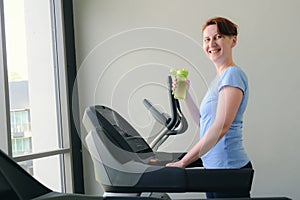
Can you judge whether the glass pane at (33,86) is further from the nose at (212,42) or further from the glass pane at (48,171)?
the nose at (212,42)

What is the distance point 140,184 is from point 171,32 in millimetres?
1882

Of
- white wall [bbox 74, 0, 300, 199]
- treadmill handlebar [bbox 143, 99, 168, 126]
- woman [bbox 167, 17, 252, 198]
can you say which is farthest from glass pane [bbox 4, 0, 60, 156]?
woman [bbox 167, 17, 252, 198]

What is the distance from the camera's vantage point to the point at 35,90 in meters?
3.65

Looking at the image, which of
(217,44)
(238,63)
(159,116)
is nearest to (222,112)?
(217,44)

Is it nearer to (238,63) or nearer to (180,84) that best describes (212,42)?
(180,84)

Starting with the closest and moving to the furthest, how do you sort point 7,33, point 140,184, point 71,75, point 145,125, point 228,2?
point 140,184, point 145,125, point 7,33, point 228,2, point 71,75

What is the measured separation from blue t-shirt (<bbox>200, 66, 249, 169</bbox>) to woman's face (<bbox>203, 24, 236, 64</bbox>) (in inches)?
4.4

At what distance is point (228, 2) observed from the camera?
345 centimetres

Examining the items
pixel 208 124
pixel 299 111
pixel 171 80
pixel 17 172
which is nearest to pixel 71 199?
pixel 17 172

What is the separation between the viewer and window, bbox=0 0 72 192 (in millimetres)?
3182

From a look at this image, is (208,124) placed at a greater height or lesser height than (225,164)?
greater

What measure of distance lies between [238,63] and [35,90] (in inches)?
65.0

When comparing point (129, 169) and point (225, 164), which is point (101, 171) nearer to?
point (129, 169)

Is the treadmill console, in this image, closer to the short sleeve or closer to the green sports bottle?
the green sports bottle
